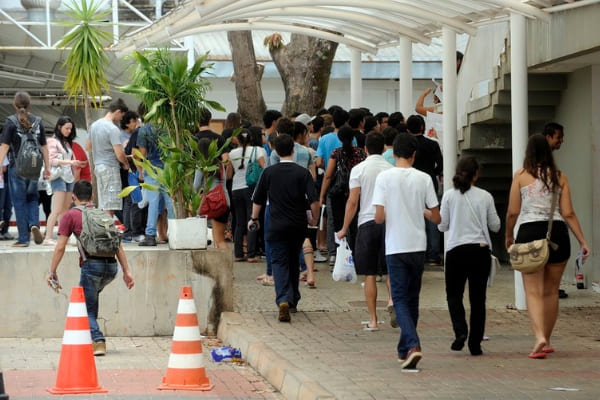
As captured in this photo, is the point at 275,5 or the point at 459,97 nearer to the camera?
the point at 275,5

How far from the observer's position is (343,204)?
1344cm

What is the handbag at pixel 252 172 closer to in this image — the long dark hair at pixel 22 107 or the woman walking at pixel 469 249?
the long dark hair at pixel 22 107

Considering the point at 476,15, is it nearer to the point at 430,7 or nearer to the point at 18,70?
the point at 430,7

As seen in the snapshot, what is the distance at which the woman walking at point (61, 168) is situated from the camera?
46.0 feet

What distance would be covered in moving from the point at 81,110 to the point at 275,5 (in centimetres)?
1769

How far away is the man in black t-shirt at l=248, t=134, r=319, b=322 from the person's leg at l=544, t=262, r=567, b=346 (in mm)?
2811

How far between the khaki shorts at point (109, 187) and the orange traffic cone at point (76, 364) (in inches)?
206

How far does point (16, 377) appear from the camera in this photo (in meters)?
9.69

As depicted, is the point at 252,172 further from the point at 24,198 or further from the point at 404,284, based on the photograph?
the point at 404,284

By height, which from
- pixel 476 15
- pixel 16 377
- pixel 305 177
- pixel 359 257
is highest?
pixel 476 15

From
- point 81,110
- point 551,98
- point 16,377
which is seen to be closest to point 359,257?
point 16,377

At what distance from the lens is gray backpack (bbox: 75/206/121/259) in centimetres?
1028

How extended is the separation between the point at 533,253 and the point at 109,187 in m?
6.23

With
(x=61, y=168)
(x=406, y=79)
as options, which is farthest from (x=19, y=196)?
(x=406, y=79)
